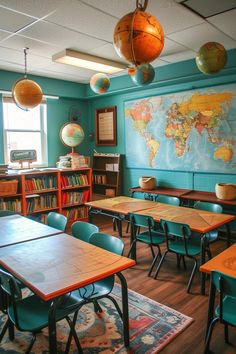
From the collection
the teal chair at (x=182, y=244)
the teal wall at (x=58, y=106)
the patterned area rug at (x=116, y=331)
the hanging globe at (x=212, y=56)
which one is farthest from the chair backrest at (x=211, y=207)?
the teal wall at (x=58, y=106)

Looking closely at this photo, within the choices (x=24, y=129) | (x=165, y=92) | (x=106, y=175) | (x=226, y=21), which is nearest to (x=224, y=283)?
(x=226, y=21)

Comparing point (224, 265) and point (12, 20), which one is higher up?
point (12, 20)

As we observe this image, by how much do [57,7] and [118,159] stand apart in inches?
140

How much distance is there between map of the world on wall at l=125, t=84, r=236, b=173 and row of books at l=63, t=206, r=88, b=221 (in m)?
1.32

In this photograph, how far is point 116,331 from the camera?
7.68 feet

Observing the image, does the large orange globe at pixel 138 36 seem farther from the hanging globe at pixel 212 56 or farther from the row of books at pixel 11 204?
the row of books at pixel 11 204

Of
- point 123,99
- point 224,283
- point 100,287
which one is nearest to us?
point 224,283

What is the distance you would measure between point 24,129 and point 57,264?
4.27 metres

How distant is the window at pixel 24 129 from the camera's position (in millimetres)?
5441

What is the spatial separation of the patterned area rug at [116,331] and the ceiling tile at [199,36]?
299 cm

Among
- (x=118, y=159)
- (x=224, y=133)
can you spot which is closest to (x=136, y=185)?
(x=118, y=159)

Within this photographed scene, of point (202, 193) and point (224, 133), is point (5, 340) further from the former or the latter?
point (224, 133)

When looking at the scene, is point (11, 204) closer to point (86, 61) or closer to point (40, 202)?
point (40, 202)

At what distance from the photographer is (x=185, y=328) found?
2381mm
